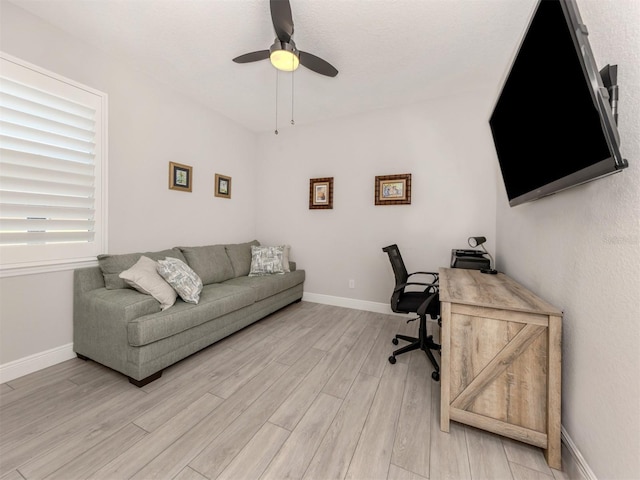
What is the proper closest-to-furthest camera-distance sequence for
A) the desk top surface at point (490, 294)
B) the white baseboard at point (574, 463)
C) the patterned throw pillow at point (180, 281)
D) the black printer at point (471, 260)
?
the white baseboard at point (574, 463) → the desk top surface at point (490, 294) → the patterned throw pillow at point (180, 281) → the black printer at point (471, 260)

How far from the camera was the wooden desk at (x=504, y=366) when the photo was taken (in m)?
1.24

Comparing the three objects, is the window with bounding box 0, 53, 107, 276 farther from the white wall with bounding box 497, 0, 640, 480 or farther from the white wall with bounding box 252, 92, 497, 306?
the white wall with bounding box 497, 0, 640, 480

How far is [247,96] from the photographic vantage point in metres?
3.03

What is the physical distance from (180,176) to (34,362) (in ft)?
6.90

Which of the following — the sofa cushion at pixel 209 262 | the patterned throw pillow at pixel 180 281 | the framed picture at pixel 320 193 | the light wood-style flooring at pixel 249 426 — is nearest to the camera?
the light wood-style flooring at pixel 249 426

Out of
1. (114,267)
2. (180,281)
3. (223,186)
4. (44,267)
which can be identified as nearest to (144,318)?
(180,281)

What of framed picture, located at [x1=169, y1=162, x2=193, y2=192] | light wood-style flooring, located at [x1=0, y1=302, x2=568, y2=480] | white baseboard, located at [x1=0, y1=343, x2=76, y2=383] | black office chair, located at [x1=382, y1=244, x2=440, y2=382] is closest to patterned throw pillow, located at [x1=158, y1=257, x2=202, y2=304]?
light wood-style flooring, located at [x1=0, y1=302, x2=568, y2=480]

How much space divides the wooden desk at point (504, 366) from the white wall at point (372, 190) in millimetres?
1685

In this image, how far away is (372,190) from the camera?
342cm

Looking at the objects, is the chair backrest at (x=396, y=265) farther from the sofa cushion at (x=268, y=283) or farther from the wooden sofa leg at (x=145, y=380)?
the wooden sofa leg at (x=145, y=380)

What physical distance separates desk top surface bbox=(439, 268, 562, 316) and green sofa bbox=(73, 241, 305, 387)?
1908mm

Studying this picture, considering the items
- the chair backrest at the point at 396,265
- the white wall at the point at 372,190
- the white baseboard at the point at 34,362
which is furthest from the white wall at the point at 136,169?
the chair backrest at the point at 396,265

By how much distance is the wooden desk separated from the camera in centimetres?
124

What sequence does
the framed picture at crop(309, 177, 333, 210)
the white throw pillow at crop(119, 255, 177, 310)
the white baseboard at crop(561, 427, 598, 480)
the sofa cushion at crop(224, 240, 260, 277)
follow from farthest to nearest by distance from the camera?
the framed picture at crop(309, 177, 333, 210)
the sofa cushion at crop(224, 240, 260, 277)
the white throw pillow at crop(119, 255, 177, 310)
the white baseboard at crop(561, 427, 598, 480)
